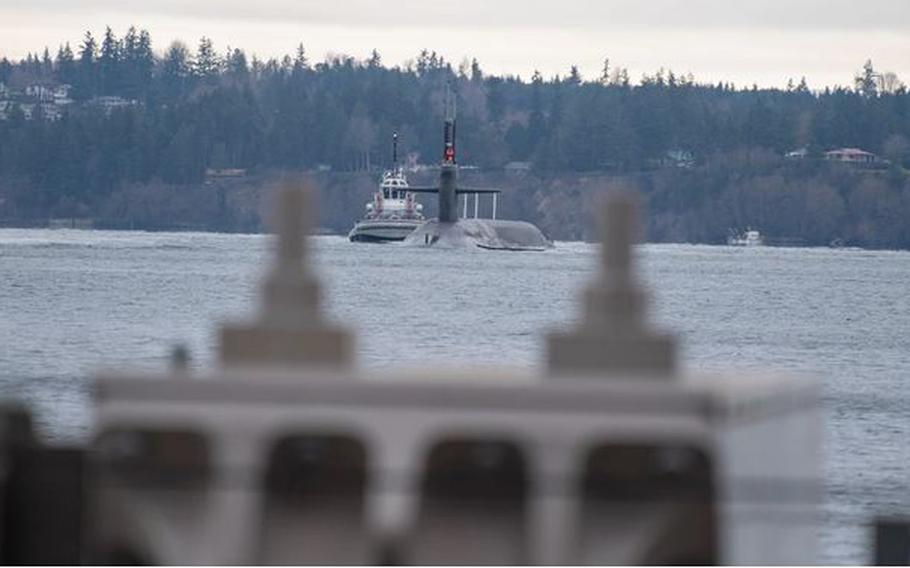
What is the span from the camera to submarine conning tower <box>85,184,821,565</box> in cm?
545

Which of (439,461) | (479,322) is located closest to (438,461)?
(439,461)

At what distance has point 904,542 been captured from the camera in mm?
7453

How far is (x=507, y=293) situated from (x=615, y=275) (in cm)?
11844

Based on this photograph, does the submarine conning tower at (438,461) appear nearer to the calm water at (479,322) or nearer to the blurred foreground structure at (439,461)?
the blurred foreground structure at (439,461)

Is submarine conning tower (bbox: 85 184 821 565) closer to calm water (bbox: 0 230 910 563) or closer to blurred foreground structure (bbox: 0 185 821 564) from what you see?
blurred foreground structure (bbox: 0 185 821 564)

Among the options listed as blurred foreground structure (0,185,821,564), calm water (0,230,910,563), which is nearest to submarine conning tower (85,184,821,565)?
blurred foreground structure (0,185,821,564)

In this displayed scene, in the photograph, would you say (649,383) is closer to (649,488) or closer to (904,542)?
(649,488)

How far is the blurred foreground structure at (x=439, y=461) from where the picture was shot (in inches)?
215

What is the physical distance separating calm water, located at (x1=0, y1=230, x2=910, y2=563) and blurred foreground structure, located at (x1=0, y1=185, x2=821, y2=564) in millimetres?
466

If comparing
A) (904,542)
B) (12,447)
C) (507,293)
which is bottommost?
(507,293)

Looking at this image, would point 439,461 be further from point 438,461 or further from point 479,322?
point 479,322

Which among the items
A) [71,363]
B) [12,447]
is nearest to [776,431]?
[12,447]

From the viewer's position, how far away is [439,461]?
5492 millimetres

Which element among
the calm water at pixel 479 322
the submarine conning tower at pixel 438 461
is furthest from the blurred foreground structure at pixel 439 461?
the calm water at pixel 479 322
